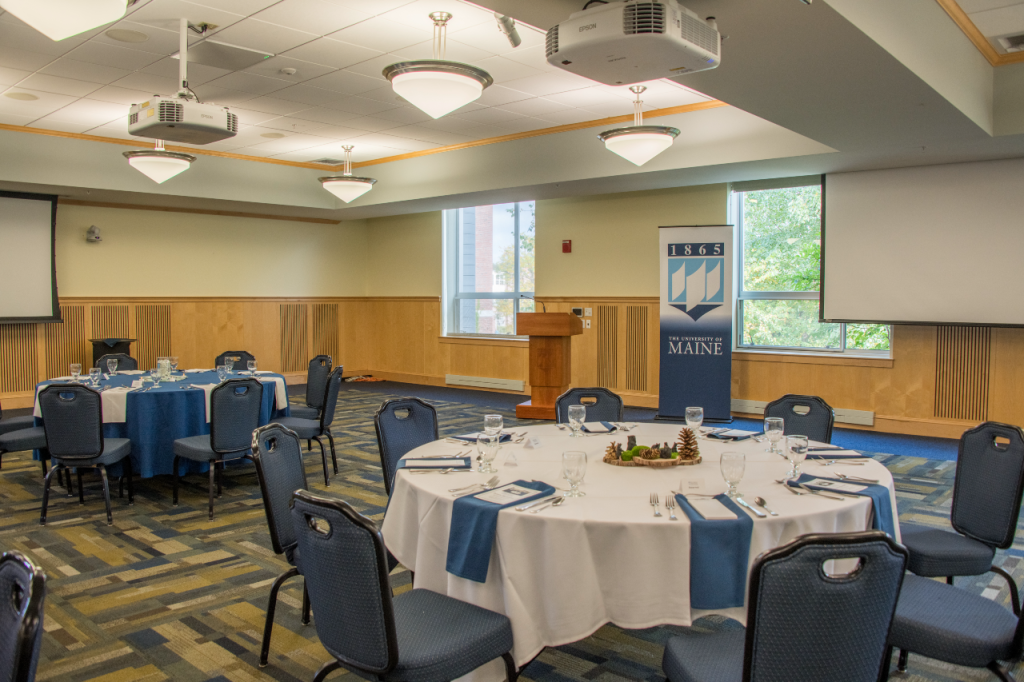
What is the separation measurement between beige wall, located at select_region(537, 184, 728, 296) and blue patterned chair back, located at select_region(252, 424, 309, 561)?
299 inches

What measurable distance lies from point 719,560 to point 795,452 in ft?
2.85

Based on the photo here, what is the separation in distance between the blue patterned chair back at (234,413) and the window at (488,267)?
22.5ft

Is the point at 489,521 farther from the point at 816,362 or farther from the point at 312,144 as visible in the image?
the point at 312,144

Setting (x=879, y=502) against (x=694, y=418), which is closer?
(x=879, y=502)

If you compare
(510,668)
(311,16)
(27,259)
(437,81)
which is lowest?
(510,668)

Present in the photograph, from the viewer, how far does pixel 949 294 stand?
7.96 meters

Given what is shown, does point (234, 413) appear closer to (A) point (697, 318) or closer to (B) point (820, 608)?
(B) point (820, 608)

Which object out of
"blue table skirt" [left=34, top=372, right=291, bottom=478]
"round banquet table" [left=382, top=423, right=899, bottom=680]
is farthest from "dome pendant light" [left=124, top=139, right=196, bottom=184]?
"round banquet table" [left=382, top=423, right=899, bottom=680]

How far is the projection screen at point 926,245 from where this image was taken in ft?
24.9

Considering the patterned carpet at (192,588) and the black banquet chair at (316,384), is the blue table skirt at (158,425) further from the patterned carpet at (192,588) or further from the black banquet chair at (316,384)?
the black banquet chair at (316,384)

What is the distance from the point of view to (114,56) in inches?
252

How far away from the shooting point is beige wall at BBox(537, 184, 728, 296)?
1002 cm

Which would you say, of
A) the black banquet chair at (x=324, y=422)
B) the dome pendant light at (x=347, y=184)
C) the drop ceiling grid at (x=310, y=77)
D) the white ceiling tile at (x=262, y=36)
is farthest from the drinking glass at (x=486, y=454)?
the dome pendant light at (x=347, y=184)

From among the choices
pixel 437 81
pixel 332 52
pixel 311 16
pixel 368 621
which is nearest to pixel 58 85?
pixel 332 52
